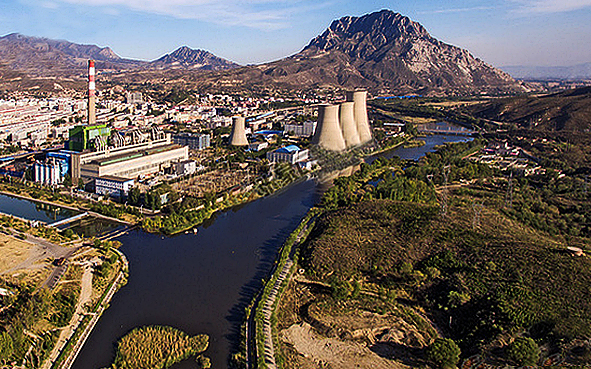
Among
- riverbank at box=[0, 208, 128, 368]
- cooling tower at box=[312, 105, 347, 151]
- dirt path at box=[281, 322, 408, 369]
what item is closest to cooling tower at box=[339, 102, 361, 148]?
cooling tower at box=[312, 105, 347, 151]

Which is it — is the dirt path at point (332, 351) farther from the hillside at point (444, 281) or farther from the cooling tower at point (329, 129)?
the cooling tower at point (329, 129)

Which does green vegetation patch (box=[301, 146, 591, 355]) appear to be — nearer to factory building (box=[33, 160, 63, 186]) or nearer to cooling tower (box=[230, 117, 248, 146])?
factory building (box=[33, 160, 63, 186])

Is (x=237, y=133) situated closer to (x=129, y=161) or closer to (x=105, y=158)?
(x=129, y=161)

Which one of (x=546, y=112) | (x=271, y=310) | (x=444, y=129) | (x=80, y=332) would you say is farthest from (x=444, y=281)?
(x=546, y=112)

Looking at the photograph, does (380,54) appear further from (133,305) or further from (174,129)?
(133,305)

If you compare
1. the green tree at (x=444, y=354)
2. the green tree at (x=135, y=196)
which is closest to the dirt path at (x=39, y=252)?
the green tree at (x=135, y=196)

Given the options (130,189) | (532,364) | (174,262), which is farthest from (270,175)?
(532,364)
